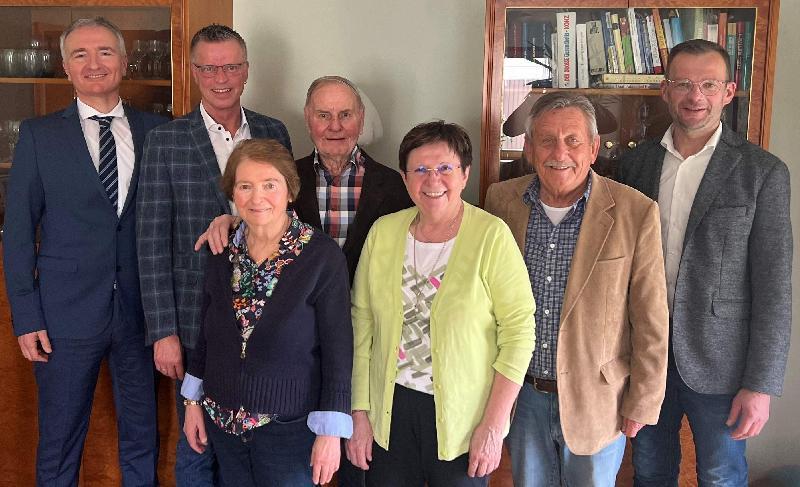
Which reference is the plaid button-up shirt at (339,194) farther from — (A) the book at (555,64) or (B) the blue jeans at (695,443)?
(B) the blue jeans at (695,443)

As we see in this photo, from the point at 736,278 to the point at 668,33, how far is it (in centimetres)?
92

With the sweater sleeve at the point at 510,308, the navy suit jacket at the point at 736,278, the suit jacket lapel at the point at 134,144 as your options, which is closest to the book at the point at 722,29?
the navy suit jacket at the point at 736,278

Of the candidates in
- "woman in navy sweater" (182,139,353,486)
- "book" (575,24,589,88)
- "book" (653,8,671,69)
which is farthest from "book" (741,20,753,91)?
"woman in navy sweater" (182,139,353,486)

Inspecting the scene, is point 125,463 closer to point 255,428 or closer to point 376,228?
point 255,428

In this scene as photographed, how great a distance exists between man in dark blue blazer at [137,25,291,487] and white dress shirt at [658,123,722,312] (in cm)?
129

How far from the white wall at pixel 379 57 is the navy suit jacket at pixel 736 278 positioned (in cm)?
113

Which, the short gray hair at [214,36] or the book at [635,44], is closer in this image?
the short gray hair at [214,36]

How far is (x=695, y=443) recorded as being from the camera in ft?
6.81

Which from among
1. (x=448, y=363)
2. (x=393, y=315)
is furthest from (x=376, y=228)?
(x=448, y=363)

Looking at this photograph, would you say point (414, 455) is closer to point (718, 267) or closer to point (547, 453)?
point (547, 453)

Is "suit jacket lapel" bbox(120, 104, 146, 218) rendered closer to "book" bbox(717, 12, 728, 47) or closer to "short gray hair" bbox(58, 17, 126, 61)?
"short gray hair" bbox(58, 17, 126, 61)

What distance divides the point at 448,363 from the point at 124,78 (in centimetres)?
169

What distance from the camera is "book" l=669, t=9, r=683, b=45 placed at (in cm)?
239

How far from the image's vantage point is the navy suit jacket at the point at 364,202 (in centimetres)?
209
